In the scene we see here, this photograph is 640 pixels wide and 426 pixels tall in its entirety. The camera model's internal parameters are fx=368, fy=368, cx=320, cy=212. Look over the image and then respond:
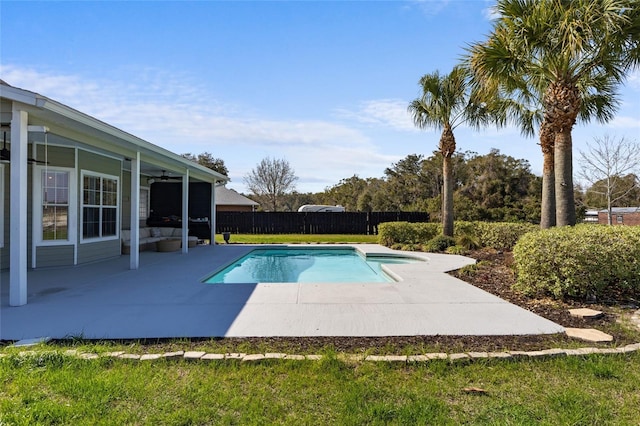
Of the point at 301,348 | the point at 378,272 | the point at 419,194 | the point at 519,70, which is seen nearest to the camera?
the point at 301,348

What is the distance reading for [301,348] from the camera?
152 inches

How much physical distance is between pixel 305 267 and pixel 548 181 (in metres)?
7.04

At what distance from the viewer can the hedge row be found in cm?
1206

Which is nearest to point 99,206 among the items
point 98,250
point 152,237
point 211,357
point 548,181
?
point 98,250

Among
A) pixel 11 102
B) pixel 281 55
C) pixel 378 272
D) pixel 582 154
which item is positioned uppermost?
pixel 281 55

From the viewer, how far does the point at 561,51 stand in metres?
7.65

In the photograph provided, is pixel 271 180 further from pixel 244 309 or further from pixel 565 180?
pixel 244 309

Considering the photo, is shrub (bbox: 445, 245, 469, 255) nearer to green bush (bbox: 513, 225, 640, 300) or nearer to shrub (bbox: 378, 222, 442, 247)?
shrub (bbox: 378, 222, 442, 247)

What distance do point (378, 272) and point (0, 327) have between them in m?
7.96

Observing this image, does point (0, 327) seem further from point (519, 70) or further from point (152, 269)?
point (519, 70)

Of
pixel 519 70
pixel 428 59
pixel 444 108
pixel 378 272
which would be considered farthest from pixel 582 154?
pixel 378 272

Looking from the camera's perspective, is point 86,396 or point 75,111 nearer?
point 86,396

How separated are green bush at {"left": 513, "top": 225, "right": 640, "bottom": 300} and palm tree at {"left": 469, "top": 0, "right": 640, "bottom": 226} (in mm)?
1893

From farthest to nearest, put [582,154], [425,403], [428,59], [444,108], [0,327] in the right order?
[582,154]
[444,108]
[428,59]
[0,327]
[425,403]
